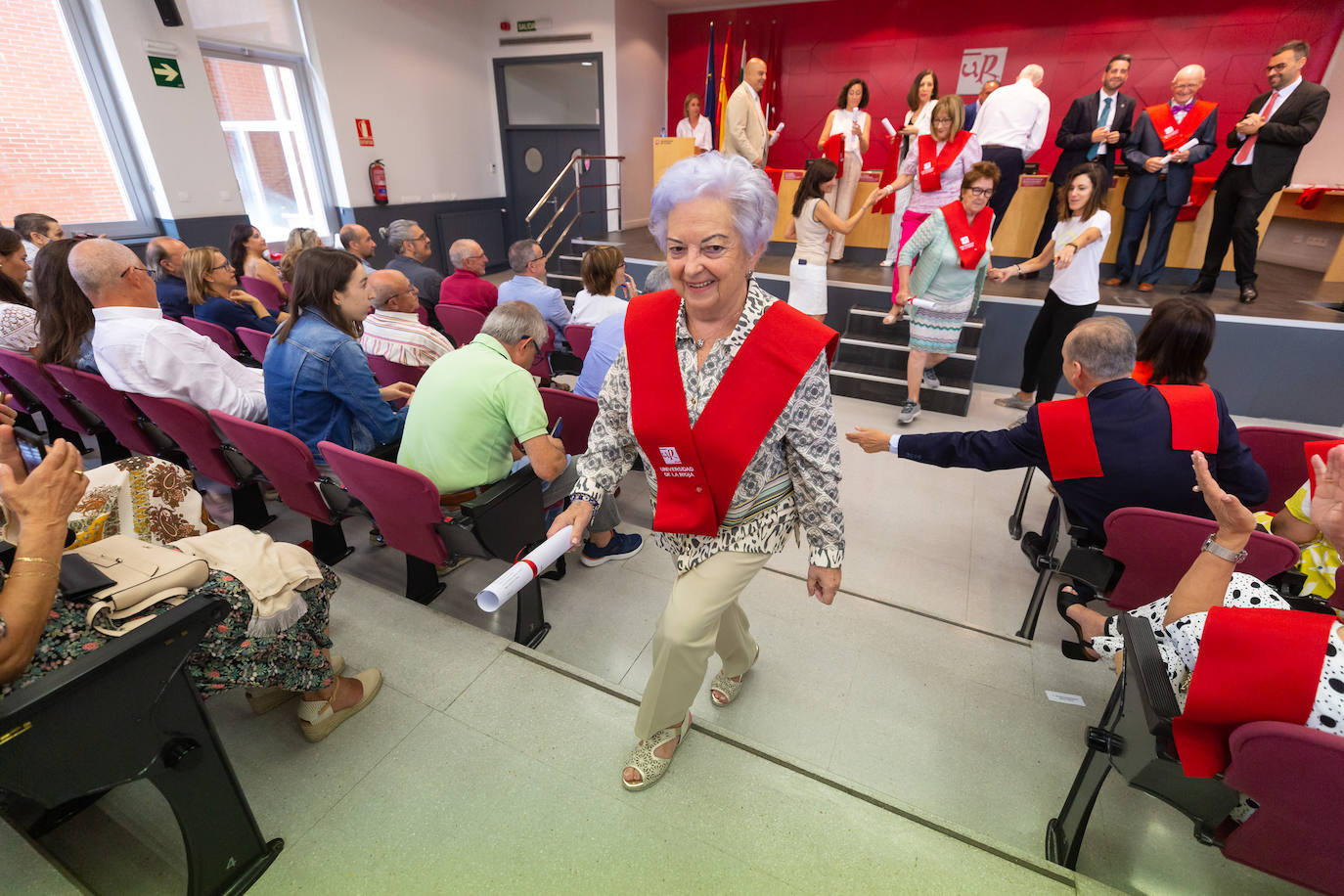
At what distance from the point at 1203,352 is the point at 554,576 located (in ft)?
8.65

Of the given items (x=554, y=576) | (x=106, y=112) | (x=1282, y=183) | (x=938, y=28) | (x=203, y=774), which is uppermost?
(x=938, y=28)

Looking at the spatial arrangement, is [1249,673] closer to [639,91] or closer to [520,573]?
[520,573]

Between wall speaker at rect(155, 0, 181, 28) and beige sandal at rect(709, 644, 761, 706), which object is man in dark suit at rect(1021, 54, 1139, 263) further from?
wall speaker at rect(155, 0, 181, 28)

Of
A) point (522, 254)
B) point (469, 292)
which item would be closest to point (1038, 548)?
point (522, 254)

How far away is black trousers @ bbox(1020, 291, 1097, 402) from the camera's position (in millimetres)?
3875

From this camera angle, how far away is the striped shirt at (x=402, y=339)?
10.1ft

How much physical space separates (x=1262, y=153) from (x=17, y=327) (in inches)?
310

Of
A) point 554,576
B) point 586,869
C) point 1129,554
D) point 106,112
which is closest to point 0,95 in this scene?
point 106,112

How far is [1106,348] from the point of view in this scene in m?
1.90

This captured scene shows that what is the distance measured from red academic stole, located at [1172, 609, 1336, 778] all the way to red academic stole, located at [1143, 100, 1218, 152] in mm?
5608

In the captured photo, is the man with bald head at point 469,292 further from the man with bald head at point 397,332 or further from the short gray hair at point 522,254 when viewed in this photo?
the man with bald head at point 397,332

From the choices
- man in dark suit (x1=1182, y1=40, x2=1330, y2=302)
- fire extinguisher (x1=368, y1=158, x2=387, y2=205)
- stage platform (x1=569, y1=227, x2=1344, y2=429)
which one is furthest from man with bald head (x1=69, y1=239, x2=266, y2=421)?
man in dark suit (x1=1182, y1=40, x2=1330, y2=302)

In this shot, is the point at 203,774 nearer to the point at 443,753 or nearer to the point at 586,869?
the point at 443,753

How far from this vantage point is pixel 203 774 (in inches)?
46.3
